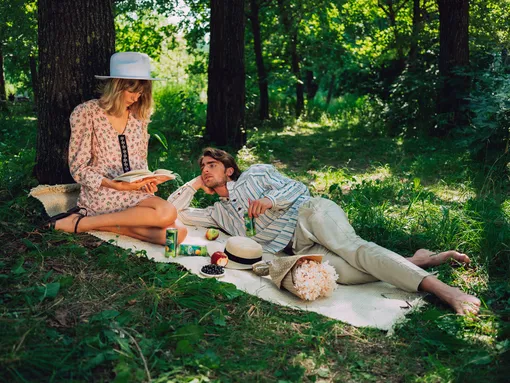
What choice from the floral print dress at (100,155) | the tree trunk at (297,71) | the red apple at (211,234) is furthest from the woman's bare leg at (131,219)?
the tree trunk at (297,71)

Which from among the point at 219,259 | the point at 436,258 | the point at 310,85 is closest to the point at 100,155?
the point at 219,259

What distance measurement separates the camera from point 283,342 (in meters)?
3.21

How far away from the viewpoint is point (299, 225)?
451 centimetres

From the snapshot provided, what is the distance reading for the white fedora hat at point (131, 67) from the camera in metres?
4.45

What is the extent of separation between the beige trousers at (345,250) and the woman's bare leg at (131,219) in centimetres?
113

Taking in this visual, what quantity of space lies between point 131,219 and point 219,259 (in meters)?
0.87

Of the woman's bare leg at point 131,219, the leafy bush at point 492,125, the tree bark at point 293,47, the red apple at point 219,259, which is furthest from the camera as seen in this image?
the tree bark at point 293,47

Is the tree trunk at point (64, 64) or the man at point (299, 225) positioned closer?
the man at point (299, 225)

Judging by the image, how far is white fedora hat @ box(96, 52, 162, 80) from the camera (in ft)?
14.6

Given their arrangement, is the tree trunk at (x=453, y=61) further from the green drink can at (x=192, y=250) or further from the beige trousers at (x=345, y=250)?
the green drink can at (x=192, y=250)

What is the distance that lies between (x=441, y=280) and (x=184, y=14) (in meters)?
12.6

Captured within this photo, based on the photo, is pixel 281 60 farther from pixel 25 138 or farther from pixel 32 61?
pixel 25 138

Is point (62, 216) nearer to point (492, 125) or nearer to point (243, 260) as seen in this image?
point (243, 260)

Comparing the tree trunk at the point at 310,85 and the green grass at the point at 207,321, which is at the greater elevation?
the tree trunk at the point at 310,85
